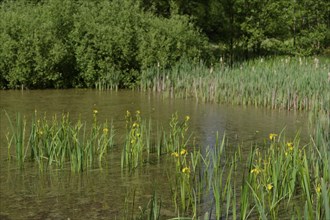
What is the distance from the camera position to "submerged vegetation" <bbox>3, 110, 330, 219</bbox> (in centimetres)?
545

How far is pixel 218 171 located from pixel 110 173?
1.50 metres

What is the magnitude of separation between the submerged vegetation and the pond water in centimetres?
18

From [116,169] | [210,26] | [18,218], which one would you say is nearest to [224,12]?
[210,26]

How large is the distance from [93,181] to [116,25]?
42.4 feet

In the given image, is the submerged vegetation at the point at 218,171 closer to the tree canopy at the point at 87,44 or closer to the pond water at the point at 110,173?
the pond water at the point at 110,173

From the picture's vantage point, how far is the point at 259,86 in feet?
45.3

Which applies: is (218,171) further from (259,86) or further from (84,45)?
(84,45)

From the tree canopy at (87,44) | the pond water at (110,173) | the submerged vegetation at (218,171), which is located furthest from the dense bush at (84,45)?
the submerged vegetation at (218,171)

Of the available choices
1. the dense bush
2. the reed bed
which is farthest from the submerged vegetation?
the dense bush

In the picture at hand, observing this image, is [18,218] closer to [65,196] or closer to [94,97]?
[65,196]

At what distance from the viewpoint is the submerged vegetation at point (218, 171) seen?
5449 millimetres

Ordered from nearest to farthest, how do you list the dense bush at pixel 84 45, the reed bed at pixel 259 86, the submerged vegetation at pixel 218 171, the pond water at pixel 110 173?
the submerged vegetation at pixel 218 171
the pond water at pixel 110 173
the reed bed at pixel 259 86
the dense bush at pixel 84 45

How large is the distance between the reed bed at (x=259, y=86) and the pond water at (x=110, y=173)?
382 mm

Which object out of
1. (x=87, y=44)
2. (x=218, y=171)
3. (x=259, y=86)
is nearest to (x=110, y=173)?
(x=218, y=171)
